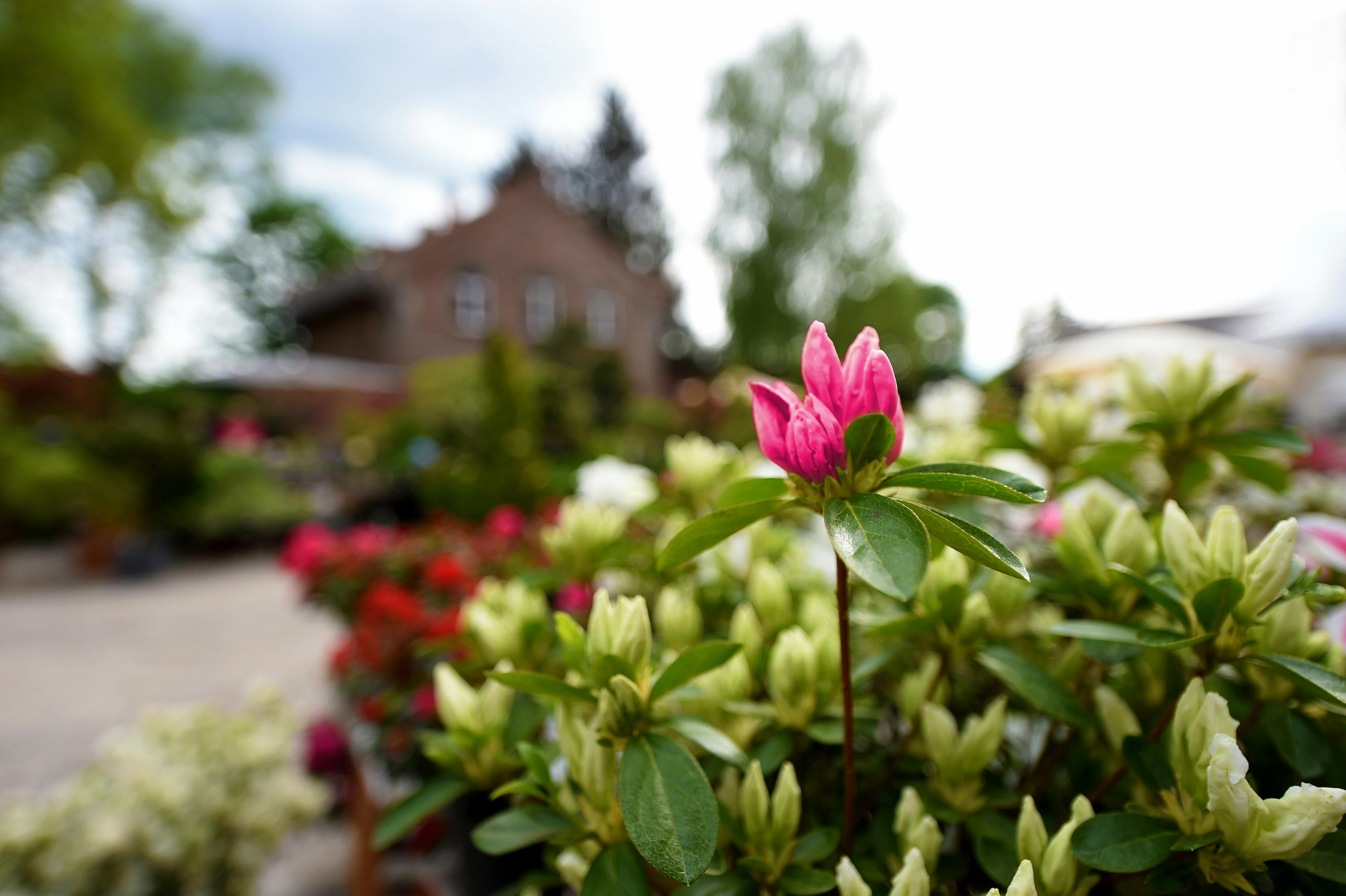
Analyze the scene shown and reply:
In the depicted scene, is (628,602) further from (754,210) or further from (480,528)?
(754,210)

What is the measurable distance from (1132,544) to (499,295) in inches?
677

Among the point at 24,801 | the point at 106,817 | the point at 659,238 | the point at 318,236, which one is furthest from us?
the point at 318,236

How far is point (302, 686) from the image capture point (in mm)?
4395

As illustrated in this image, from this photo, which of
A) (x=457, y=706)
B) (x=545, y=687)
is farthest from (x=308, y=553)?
(x=545, y=687)

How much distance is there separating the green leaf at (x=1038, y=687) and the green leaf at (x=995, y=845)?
4.9 inches

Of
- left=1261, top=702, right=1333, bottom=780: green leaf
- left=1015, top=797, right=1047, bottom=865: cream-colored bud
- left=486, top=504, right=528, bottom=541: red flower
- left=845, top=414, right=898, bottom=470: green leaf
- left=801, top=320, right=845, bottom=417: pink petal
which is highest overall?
left=801, top=320, right=845, bottom=417: pink petal

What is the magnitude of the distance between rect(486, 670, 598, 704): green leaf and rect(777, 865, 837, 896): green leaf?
0.25 meters

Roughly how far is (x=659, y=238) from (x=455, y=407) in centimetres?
1945

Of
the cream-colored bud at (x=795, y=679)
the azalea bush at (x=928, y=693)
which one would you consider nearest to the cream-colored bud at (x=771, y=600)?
the azalea bush at (x=928, y=693)

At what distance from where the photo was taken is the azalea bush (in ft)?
1.65

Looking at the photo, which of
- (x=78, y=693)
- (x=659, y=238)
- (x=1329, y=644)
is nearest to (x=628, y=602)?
(x=1329, y=644)

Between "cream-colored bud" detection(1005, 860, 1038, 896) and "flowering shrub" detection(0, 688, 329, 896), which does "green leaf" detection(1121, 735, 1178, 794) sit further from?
"flowering shrub" detection(0, 688, 329, 896)

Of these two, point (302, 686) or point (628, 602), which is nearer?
point (628, 602)

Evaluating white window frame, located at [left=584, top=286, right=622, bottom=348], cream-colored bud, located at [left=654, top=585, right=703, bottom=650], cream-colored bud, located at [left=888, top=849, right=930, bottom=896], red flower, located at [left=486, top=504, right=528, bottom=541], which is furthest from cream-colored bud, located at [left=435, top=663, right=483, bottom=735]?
white window frame, located at [left=584, top=286, right=622, bottom=348]
